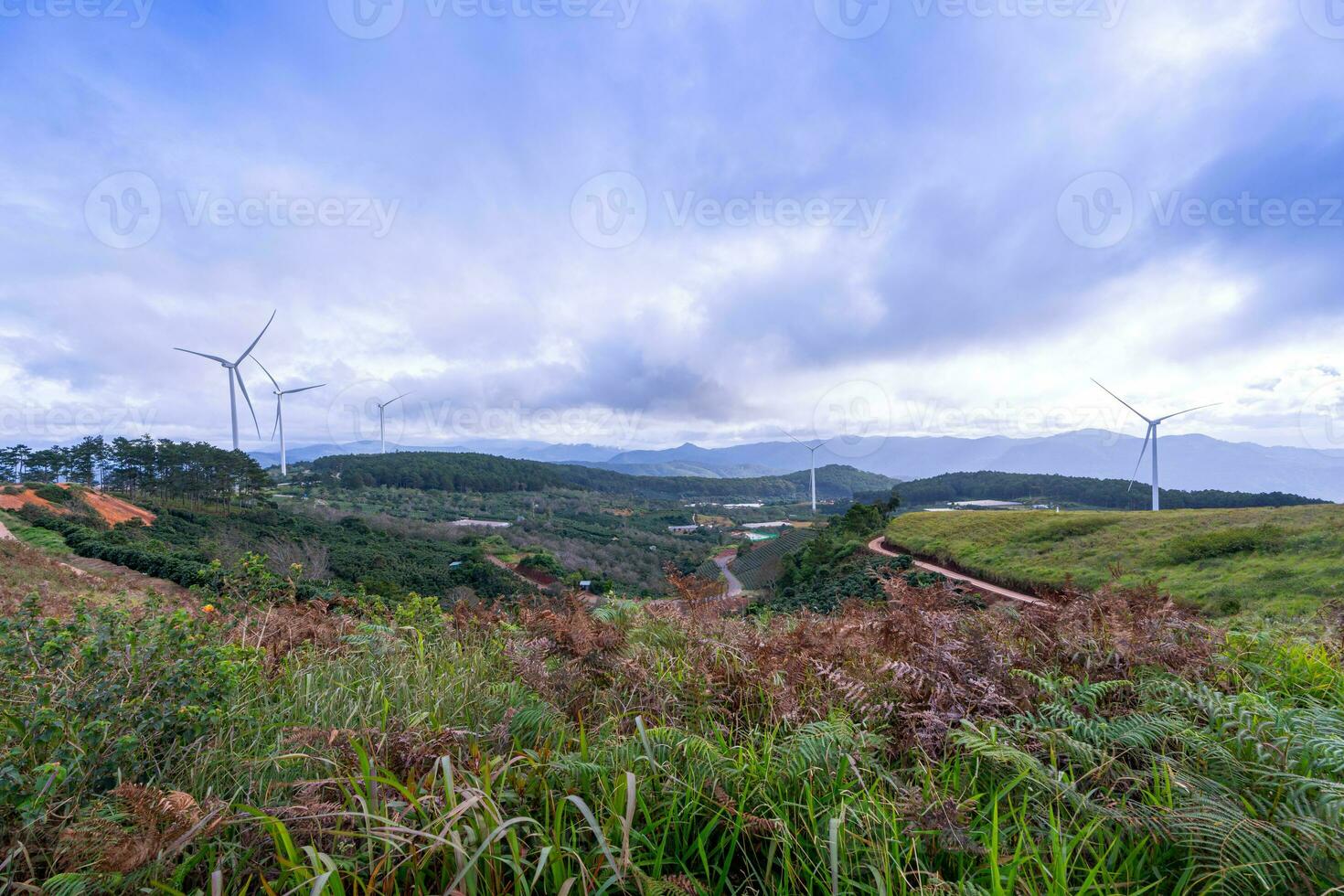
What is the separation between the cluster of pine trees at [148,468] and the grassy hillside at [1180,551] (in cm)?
7295

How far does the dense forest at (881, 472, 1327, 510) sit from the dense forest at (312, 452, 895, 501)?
3685cm

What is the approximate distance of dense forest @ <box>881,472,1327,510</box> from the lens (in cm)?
5873

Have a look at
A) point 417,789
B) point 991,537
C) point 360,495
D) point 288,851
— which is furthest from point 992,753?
point 360,495

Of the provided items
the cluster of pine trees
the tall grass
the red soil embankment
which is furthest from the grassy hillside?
the cluster of pine trees

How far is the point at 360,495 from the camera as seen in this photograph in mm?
93688

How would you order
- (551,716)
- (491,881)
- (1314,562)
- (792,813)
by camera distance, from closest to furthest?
(491,881) < (792,813) < (551,716) < (1314,562)

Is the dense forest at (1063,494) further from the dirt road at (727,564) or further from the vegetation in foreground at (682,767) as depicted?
the vegetation in foreground at (682,767)

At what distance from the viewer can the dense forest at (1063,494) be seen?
5873 cm

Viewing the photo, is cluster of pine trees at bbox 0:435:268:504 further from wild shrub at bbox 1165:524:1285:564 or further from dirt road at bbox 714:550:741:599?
wild shrub at bbox 1165:524:1285:564

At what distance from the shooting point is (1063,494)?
259 ft

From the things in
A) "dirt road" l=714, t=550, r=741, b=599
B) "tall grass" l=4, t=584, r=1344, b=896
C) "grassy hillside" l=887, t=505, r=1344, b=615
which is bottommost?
"dirt road" l=714, t=550, r=741, b=599

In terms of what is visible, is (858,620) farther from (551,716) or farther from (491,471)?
(491,471)

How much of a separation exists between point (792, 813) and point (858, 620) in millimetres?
3148

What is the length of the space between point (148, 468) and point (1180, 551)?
8953cm
